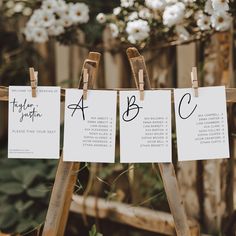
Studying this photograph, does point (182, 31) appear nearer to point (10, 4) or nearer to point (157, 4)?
point (157, 4)

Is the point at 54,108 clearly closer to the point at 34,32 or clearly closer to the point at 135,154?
the point at 135,154

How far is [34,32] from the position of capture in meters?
2.14

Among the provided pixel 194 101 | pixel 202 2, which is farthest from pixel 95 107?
pixel 202 2

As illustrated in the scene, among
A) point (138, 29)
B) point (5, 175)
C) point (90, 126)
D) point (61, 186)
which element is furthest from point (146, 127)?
point (5, 175)

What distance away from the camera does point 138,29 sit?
6.10 ft

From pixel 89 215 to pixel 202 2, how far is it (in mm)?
1083

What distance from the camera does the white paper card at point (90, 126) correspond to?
1354 millimetres

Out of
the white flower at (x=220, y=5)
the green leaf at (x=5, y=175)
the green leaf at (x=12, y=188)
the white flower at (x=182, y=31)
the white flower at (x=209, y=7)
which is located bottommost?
the green leaf at (x=12, y=188)

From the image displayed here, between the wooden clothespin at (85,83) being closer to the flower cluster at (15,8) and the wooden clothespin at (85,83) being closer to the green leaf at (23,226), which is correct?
the green leaf at (23,226)

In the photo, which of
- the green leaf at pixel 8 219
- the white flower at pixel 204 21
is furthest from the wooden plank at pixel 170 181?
the green leaf at pixel 8 219

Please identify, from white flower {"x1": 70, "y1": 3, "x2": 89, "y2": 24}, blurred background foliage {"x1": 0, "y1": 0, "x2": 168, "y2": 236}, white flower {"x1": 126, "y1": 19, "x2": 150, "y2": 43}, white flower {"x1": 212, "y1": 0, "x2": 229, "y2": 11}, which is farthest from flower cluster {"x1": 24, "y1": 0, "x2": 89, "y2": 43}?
white flower {"x1": 212, "y1": 0, "x2": 229, "y2": 11}

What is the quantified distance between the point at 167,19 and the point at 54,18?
558 millimetres

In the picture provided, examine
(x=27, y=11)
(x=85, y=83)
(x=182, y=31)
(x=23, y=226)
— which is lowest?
(x=23, y=226)

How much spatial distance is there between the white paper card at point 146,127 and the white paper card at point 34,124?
0.62 ft
